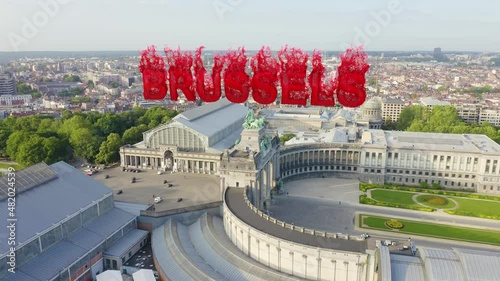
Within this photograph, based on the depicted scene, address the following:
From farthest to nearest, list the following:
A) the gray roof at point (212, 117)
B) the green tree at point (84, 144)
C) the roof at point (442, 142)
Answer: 1. the green tree at point (84, 144)
2. the gray roof at point (212, 117)
3. the roof at point (442, 142)

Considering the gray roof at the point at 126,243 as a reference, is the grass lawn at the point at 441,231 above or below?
below

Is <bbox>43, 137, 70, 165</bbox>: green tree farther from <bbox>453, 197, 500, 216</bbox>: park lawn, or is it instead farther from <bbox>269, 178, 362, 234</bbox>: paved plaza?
<bbox>453, 197, 500, 216</bbox>: park lawn

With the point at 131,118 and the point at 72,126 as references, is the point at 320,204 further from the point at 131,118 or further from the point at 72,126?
the point at 131,118

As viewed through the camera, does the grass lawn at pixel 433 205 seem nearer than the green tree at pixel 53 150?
Yes

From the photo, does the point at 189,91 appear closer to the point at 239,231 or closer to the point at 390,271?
the point at 239,231

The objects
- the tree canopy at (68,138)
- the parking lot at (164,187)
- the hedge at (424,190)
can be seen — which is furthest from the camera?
the tree canopy at (68,138)

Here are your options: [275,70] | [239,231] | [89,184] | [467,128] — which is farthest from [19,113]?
[467,128]

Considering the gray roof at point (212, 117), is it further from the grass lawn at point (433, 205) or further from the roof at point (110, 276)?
the grass lawn at point (433, 205)

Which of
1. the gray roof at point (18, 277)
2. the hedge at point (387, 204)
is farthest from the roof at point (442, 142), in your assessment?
the gray roof at point (18, 277)
